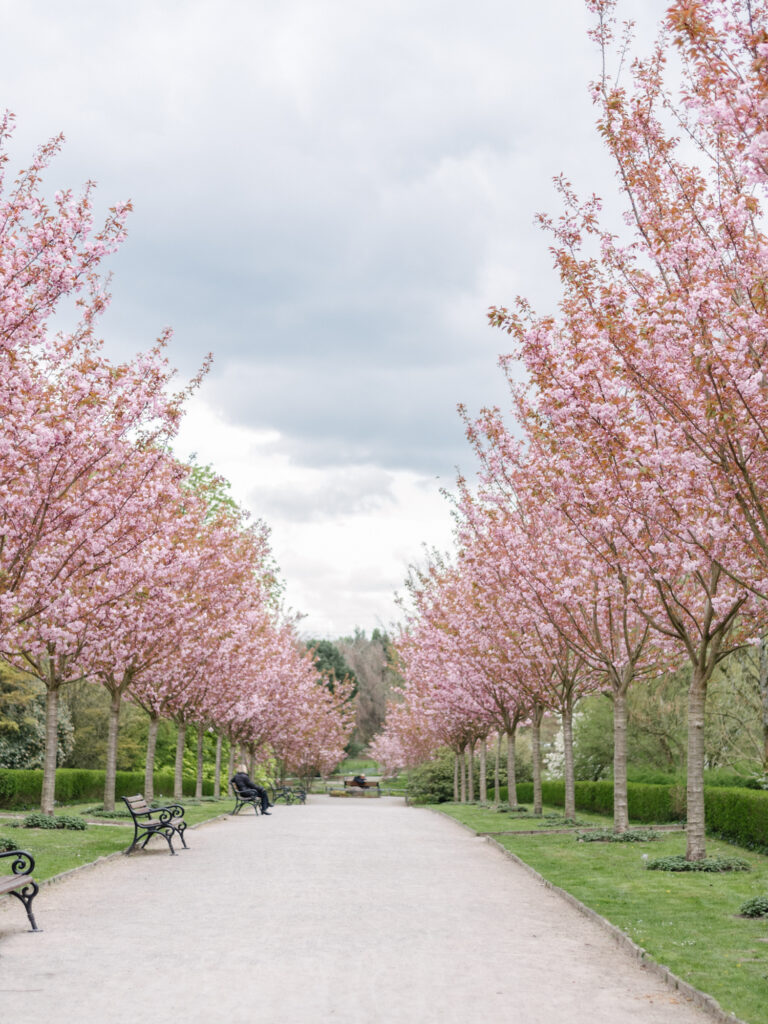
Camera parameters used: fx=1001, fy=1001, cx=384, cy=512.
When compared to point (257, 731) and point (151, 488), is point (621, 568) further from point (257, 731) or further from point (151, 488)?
point (257, 731)

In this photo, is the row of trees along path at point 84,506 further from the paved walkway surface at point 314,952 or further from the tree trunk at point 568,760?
the tree trunk at point 568,760

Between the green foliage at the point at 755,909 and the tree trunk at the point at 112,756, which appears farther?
the tree trunk at the point at 112,756

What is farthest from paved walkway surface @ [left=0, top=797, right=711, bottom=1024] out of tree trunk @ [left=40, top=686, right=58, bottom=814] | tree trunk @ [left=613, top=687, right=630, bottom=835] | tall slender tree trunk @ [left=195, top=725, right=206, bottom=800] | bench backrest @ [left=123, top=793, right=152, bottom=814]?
tall slender tree trunk @ [left=195, top=725, right=206, bottom=800]

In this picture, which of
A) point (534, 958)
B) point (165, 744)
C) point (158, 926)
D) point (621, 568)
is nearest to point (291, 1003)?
point (534, 958)

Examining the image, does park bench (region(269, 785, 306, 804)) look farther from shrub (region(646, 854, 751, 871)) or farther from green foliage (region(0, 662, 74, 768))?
shrub (region(646, 854, 751, 871))

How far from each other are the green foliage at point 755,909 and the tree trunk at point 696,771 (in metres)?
3.32

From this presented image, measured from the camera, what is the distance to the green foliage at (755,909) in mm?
9656

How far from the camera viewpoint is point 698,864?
12938 mm

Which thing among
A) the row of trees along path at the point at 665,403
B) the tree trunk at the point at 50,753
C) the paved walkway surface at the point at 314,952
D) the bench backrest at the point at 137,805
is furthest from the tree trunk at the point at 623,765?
the tree trunk at the point at 50,753

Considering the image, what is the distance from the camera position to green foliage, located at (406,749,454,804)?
4331 cm

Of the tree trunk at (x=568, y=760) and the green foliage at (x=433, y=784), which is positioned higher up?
the tree trunk at (x=568, y=760)

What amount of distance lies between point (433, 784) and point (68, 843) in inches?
1180

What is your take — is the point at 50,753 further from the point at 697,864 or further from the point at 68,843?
the point at 697,864

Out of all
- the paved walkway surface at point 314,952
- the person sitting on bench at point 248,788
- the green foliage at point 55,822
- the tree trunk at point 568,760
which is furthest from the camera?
the person sitting on bench at point 248,788
